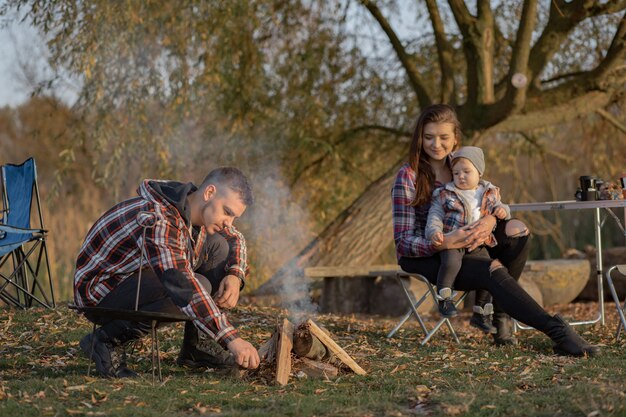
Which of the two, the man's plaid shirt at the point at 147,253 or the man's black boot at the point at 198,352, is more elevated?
the man's plaid shirt at the point at 147,253

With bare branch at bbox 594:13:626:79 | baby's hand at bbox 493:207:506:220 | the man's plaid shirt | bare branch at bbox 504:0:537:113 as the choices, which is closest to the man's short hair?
the man's plaid shirt

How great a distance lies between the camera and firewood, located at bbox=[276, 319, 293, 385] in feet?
12.1

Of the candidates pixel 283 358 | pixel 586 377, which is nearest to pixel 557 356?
pixel 586 377

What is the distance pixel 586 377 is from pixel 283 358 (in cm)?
127

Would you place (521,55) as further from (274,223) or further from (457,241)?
(457,241)

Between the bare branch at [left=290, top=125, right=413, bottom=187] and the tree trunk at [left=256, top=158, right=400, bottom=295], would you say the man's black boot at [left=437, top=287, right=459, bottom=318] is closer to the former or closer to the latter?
the tree trunk at [left=256, top=158, right=400, bottom=295]

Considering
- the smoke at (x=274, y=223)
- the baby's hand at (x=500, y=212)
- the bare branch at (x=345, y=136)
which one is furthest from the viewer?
the bare branch at (x=345, y=136)

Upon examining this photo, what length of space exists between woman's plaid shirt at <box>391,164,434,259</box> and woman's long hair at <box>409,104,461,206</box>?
3 centimetres

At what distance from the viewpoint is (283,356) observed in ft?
12.3

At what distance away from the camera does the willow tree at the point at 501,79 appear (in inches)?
305

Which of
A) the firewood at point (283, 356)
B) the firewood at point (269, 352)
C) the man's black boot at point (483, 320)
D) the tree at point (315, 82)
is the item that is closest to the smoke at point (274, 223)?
the tree at point (315, 82)

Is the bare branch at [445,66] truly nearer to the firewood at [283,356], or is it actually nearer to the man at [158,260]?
the man at [158,260]

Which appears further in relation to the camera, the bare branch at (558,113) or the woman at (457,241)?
the bare branch at (558,113)

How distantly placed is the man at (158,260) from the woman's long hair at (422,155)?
119 centimetres
